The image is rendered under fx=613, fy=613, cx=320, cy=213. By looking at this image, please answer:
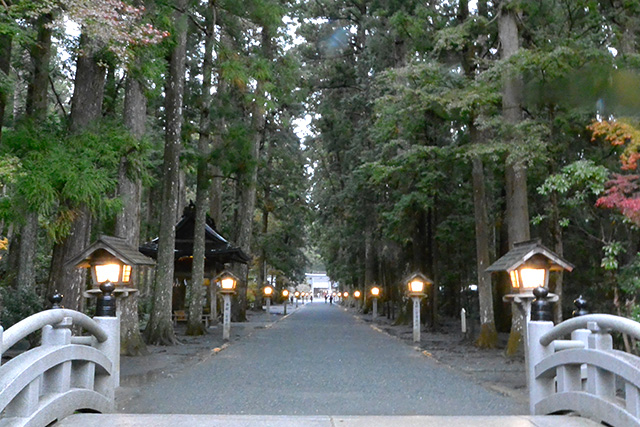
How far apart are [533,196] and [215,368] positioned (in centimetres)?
1203

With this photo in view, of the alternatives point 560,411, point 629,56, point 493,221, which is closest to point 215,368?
point 560,411

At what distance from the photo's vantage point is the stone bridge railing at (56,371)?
180 inches

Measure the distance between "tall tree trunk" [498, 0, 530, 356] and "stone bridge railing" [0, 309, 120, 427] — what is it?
33.5 feet

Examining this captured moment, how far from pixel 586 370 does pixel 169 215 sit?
13817mm

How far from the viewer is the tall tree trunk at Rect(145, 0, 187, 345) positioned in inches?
681

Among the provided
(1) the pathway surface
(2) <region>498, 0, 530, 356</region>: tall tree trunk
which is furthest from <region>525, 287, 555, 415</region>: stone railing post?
(2) <region>498, 0, 530, 356</region>: tall tree trunk

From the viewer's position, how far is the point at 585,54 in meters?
12.6

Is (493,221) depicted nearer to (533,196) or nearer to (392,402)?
(533,196)

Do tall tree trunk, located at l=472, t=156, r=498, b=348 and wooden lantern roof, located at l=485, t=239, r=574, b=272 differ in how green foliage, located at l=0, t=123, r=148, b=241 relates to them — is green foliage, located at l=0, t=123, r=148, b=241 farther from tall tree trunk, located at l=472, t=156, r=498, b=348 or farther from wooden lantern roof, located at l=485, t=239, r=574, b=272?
tall tree trunk, located at l=472, t=156, r=498, b=348

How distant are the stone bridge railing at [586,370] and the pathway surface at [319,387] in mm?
1967

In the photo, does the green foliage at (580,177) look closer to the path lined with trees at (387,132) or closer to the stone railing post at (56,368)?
the path lined with trees at (387,132)

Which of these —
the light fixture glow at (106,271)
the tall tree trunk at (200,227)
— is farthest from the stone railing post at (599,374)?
the tall tree trunk at (200,227)

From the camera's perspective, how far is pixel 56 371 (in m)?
5.52

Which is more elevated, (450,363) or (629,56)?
(629,56)
